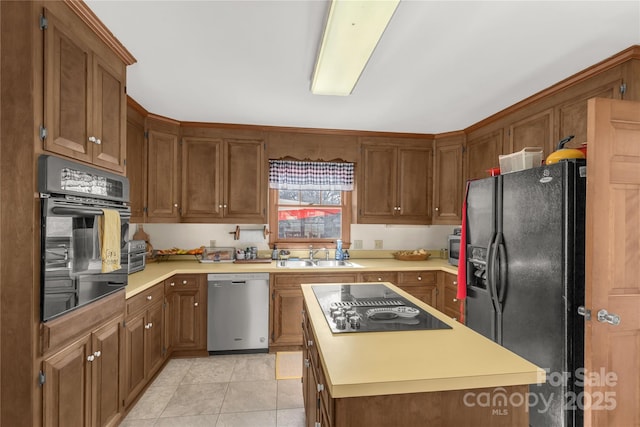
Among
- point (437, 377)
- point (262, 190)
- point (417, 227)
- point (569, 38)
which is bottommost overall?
point (437, 377)

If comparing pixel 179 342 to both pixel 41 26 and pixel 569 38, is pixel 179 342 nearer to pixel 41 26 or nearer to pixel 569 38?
pixel 41 26

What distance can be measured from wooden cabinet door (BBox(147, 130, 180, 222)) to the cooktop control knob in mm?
2465

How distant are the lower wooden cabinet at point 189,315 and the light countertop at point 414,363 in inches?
81.7

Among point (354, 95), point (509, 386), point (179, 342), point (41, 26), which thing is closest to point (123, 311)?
point (179, 342)

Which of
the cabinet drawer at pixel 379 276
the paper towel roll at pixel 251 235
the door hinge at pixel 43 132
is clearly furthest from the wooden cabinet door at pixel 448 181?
the door hinge at pixel 43 132

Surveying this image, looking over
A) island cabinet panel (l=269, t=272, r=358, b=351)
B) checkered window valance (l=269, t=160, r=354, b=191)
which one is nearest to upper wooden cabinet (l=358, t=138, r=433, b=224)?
checkered window valance (l=269, t=160, r=354, b=191)

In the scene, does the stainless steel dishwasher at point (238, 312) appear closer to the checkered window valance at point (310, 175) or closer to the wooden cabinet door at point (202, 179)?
the wooden cabinet door at point (202, 179)

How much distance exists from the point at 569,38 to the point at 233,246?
134 inches

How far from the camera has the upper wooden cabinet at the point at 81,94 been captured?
4.24ft

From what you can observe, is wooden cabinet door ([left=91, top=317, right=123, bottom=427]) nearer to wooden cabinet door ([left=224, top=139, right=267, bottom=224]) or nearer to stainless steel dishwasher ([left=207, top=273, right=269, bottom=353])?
stainless steel dishwasher ([left=207, top=273, right=269, bottom=353])

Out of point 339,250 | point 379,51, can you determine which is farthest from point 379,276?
point 379,51

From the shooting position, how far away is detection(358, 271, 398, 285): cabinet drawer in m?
3.15

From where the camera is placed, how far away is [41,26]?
4.08 feet

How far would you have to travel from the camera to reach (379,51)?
1806 mm
